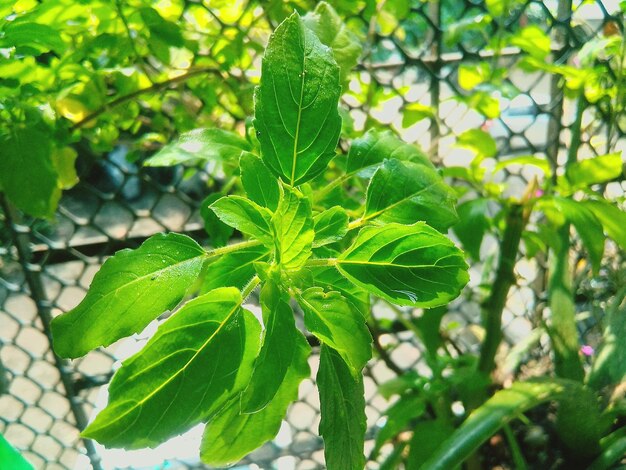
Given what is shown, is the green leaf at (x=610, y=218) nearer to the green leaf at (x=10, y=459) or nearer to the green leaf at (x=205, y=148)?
the green leaf at (x=205, y=148)

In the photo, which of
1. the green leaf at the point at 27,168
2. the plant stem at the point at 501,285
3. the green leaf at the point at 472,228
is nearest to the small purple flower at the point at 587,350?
the plant stem at the point at 501,285

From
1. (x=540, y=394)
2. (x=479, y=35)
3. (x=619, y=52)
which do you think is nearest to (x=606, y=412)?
(x=540, y=394)

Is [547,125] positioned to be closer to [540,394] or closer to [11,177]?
[540,394]

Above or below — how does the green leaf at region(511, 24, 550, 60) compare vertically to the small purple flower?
above

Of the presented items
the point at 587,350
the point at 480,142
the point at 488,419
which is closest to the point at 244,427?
the point at 488,419

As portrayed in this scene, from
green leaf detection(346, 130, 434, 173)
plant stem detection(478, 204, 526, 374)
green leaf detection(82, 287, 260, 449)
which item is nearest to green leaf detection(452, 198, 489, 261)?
plant stem detection(478, 204, 526, 374)

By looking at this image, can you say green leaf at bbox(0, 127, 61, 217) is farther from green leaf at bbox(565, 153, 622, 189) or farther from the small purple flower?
the small purple flower

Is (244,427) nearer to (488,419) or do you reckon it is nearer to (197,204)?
(488,419)
